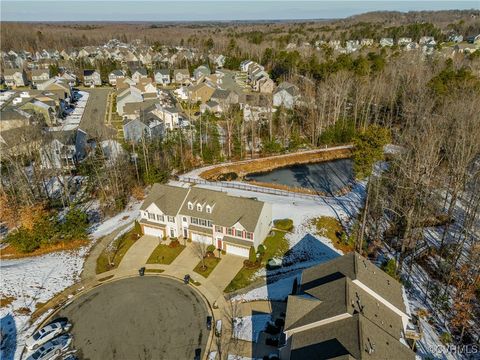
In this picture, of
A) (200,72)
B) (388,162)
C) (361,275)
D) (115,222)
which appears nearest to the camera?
(361,275)

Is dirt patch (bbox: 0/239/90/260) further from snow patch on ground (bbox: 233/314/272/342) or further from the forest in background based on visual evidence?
snow patch on ground (bbox: 233/314/272/342)

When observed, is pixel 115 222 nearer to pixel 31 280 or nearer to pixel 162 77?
pixel 31 280

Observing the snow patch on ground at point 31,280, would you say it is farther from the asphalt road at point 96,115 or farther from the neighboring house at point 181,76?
the neighboring house at point 181,76

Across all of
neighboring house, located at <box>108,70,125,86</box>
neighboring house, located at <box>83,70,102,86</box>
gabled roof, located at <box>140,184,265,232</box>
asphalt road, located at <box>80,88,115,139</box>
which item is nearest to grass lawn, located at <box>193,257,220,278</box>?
gabled roof, located at <box>140,184,265,232</box>

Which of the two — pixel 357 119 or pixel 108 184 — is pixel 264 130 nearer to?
pixel 357 119

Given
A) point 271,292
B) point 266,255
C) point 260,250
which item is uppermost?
point 260,250

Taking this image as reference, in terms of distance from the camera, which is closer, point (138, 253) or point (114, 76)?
point (138, 253)

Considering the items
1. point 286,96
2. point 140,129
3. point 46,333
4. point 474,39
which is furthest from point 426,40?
point 46,333

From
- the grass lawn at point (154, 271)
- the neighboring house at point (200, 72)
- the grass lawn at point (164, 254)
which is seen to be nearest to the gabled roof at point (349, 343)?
the grass lawn at point (154, 271)

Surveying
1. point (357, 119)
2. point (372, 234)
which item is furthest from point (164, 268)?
point (357, 119)
